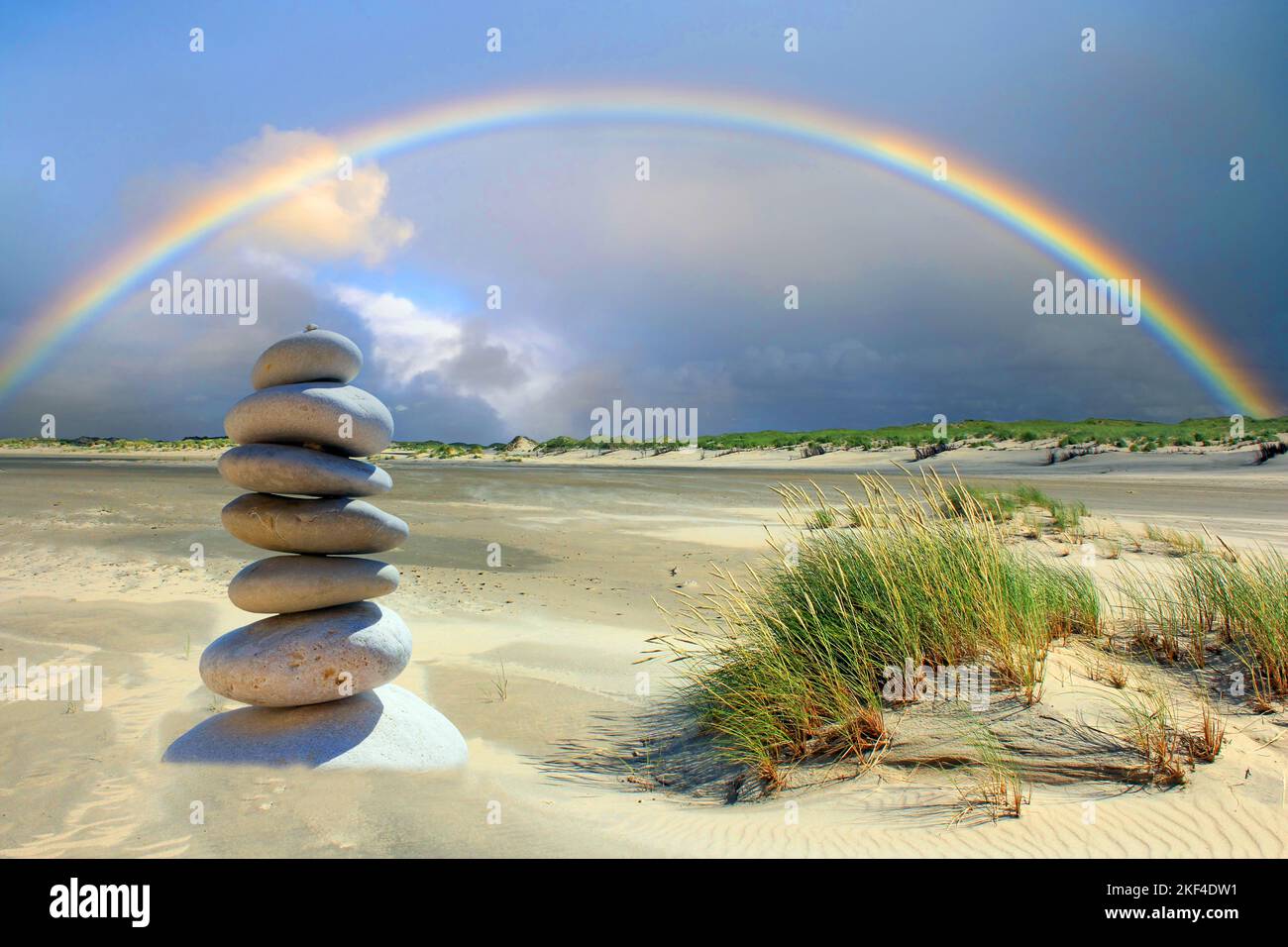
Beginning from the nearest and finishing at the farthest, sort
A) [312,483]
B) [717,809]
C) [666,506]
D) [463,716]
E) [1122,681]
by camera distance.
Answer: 1. [717,809]
2. [1122,681]
3. [312,483]
4. [463,716]
5. [666,506]

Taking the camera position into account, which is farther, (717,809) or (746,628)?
(746,628)

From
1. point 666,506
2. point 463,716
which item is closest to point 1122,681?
point 463,716

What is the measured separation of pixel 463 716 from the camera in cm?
816

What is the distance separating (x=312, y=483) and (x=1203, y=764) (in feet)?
22.5

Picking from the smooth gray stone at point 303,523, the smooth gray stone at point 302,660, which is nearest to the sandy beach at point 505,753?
the smooth gray stone at point 302,660

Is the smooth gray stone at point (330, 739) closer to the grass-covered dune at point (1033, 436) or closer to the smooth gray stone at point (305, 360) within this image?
the smooth gray stone at point (305, 360)

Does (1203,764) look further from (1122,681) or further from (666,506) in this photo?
(666,506)

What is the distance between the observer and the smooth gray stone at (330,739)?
606 centimetres

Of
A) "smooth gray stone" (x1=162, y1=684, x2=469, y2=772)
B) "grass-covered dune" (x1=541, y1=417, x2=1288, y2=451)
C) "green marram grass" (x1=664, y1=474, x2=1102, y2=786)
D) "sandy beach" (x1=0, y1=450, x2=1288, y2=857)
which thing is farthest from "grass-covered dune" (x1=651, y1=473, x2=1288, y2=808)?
"grass-covered dune" (x1=541, y1=417, x2=1288, y2=451)

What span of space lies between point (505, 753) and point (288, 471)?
3192 millimetres

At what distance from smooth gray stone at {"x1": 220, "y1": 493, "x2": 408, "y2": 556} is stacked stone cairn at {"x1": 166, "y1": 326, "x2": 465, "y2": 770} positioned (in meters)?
0.01

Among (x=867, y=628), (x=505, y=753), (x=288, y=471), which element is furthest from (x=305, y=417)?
(x=867, y=628)

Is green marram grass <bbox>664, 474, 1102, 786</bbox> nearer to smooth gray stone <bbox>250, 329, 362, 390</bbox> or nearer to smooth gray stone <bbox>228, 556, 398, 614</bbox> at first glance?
smooth gray stone <bbox>228, 556, 398, 614</bbox>

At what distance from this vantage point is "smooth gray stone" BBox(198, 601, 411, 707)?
6398 mm
